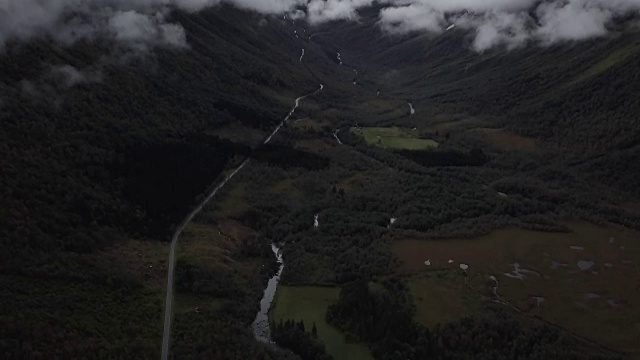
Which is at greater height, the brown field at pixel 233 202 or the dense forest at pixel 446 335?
the brown field at pixel 233 202

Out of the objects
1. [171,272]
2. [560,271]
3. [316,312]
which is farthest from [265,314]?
[560,271]

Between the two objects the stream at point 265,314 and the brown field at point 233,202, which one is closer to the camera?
the stream at point 265,314

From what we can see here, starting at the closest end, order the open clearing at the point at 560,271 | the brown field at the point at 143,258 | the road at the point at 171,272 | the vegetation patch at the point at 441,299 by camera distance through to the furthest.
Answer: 1. the road at the point at 171,272
2. the vegetation patch at the point at 441,299
3. the open clearing at the point at 560,271
4. the brown field at the point at 143,258

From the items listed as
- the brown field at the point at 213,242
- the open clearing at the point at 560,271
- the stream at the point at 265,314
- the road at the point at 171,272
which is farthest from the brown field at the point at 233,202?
the open clearing at the point at 560,271

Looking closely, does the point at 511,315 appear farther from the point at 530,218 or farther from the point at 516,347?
the point at 530,218

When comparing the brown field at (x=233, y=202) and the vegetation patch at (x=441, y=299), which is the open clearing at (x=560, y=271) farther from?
the brown field at (x=233, y=202)

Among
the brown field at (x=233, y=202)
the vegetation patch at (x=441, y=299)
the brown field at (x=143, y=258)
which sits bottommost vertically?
the vegetation patch at (x=441, y=299)

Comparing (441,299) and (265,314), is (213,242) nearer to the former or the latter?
(265,314)
